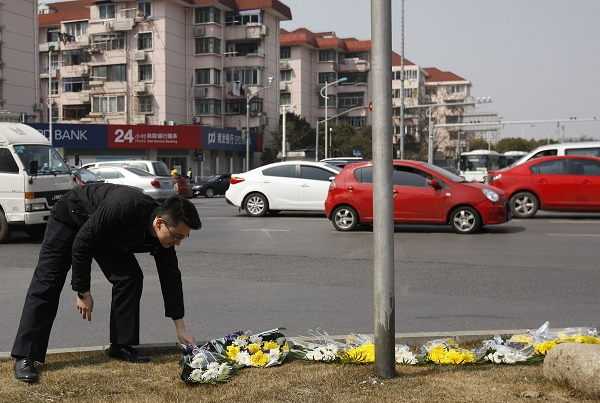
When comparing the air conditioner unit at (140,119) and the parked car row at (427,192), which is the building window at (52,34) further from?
the parked car row at (427,192)

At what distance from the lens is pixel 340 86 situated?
86.7 m

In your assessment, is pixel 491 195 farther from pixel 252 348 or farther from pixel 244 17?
pixel 244 17

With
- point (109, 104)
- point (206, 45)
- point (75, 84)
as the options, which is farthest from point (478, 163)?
point (75, 84)

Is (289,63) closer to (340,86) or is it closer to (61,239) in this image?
(340,86)

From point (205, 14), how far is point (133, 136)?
15.8 m

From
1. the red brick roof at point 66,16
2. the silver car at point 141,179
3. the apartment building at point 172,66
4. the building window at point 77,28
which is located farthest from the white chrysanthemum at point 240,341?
the building window at point 77,28

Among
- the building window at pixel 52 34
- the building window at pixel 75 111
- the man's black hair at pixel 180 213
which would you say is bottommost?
the man's black hair at pixel 180 213

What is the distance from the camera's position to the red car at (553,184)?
59.8 feet

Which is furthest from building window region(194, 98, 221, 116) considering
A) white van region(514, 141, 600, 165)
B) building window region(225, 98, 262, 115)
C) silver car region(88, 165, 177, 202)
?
white van region(514, 141, 600, 165)

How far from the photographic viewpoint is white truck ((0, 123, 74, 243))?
14.4 metres

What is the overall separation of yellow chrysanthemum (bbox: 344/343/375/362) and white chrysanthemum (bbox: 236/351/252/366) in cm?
67

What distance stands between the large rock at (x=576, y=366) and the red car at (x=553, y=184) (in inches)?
579

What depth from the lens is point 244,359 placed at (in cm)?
505

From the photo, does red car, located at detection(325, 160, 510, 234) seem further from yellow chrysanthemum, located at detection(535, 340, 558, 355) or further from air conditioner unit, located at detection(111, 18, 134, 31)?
air conditioner unit, located at detection(111, 18, 134, 31)
